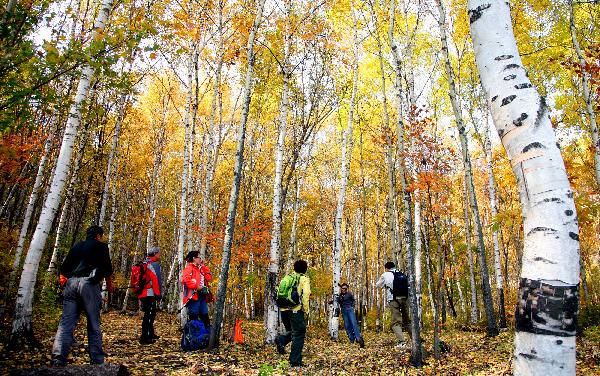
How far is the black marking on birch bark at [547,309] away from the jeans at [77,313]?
4793 mm

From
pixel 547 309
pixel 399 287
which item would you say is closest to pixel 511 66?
pixel 547 309

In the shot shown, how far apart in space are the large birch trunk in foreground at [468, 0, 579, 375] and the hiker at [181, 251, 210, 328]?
629 cm

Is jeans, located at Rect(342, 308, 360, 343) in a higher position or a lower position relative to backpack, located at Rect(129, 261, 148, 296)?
lower

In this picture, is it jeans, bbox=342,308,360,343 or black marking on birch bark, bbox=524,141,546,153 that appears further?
jeans, bbox=342,308,360,343

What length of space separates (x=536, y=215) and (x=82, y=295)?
16.4 ft

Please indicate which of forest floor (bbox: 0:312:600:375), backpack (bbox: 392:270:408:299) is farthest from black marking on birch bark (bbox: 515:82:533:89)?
backpack (bbox: 392:270:408:299)

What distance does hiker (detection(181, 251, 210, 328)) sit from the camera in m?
7.10

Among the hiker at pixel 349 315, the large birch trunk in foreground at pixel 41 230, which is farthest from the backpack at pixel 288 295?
the hiker at pixel 349 315

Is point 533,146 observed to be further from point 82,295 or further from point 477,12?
point 82,295

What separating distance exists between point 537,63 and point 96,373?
15190 millimetres

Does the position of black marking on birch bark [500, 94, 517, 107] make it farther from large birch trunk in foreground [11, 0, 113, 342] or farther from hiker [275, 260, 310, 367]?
large birch trunk in foreground [11, 0, 113, 342]

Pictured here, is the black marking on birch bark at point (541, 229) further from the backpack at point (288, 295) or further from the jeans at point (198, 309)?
the jeans at point (198, 309)

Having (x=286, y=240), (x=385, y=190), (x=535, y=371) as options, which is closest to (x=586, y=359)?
(x=535, y=371)

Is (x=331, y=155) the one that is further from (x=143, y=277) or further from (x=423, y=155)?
(x=143, y=277)
